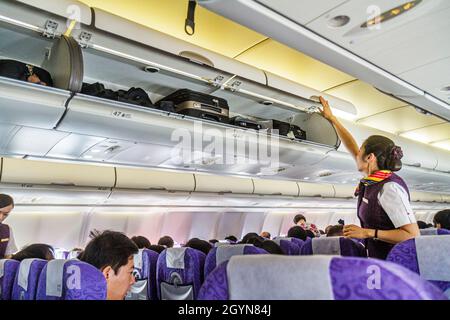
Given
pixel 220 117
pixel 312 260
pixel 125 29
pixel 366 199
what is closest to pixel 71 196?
pixel 220 117

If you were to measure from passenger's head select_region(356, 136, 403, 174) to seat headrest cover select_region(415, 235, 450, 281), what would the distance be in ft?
3.41

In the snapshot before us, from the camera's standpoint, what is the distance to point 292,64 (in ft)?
13.7

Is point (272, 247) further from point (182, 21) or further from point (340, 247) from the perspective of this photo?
point (182, 21)

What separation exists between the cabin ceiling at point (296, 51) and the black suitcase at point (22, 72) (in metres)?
0.91

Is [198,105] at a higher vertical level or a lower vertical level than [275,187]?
higher

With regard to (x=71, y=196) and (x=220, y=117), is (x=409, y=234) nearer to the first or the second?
(x=220, y=117)

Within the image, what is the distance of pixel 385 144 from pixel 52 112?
246 centimetres

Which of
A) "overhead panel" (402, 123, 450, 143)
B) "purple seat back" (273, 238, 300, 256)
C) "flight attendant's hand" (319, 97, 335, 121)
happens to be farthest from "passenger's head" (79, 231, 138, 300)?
"overhead panel" (402, 123, 450, 143)

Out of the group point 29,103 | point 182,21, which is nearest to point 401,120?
point 182,21

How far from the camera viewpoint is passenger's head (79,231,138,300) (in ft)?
6.67

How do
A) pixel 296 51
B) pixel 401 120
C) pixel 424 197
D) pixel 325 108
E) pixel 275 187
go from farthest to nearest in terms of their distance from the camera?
1. pixel 424 197
2. pixel 275 187
3. pixel 401 120
4. pixel 325 108
5. pixel 296 51

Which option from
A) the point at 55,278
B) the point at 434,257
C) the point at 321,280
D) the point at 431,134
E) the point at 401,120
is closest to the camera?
the point at 321,280

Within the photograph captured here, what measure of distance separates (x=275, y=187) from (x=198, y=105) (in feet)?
21.3

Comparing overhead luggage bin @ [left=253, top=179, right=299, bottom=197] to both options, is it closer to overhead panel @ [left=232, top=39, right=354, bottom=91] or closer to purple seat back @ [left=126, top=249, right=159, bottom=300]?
overhead panel @ [left=232, top=39, right=354, bottom=91]
